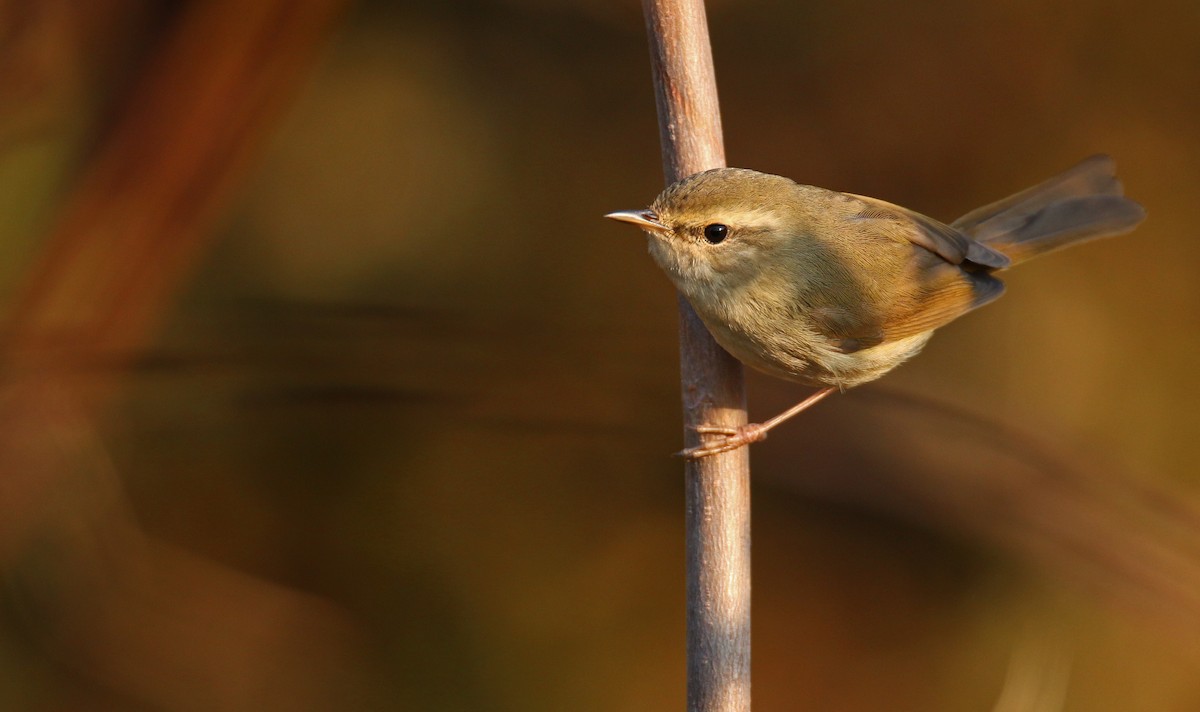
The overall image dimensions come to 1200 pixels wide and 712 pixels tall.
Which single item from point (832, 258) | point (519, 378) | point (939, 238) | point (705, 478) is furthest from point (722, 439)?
point (519, 378)

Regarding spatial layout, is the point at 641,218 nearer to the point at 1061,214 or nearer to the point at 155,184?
the point at 1061,214

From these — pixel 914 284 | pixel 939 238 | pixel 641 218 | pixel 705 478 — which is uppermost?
pixel 939 238

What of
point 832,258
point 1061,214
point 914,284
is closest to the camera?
point 832,258

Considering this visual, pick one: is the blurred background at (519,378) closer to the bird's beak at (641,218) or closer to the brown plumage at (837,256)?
the brown plumage at (837,256)

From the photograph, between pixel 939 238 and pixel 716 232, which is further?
pixel 939 238

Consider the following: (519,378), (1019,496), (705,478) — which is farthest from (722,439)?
(1019,496)

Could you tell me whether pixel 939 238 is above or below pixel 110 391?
above

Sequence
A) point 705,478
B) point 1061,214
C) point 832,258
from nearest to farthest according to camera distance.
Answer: point 705,478, point 832,258, point 1061,214

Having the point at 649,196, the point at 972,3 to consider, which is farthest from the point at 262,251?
the point at 972,3
